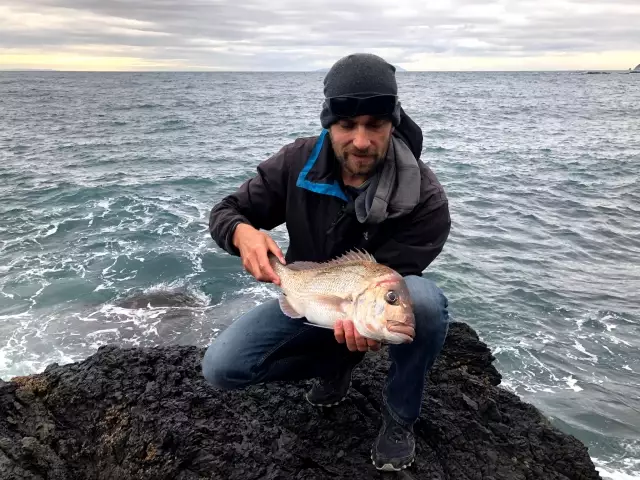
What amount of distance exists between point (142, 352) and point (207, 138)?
32.6 meters

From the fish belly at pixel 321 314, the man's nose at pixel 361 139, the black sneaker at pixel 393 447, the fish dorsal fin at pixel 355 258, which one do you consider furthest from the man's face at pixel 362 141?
the black sneaker at pixel 393 447

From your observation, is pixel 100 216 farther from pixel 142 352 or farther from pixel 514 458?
pixel 514 458

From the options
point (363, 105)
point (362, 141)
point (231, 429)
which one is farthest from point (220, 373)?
point (363, 105)

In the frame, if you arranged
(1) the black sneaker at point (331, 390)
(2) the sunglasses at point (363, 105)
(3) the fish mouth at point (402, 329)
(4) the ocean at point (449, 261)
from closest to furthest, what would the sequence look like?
(3) the fish mouth at point (402, 329)
(2) the sunglasses at point (363, 105)
(1) the black sneaker at point (331, 390)
(4) the ocean at point (449, 261)

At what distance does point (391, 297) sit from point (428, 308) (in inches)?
18.2

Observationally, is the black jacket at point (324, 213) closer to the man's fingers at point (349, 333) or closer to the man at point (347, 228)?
the man at point (347, 228)

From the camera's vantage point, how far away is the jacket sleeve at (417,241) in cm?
388

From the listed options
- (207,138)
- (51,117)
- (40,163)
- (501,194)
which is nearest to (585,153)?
(501,194)

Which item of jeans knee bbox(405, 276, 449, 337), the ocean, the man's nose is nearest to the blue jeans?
jeans knee bbox(405, 276, 449, 337)

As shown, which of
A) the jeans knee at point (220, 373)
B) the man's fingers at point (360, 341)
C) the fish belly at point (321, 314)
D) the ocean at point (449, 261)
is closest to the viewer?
the man's fingers at point (360, 341)

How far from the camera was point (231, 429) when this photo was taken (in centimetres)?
434

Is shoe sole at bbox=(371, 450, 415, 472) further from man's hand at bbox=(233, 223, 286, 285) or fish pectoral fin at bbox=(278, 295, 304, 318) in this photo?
man's hand at bbox=(233, 223, 286, 285)

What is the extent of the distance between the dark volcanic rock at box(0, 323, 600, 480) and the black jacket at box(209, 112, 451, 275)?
1.41 m

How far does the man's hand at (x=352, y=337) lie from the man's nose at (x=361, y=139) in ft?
4.04
